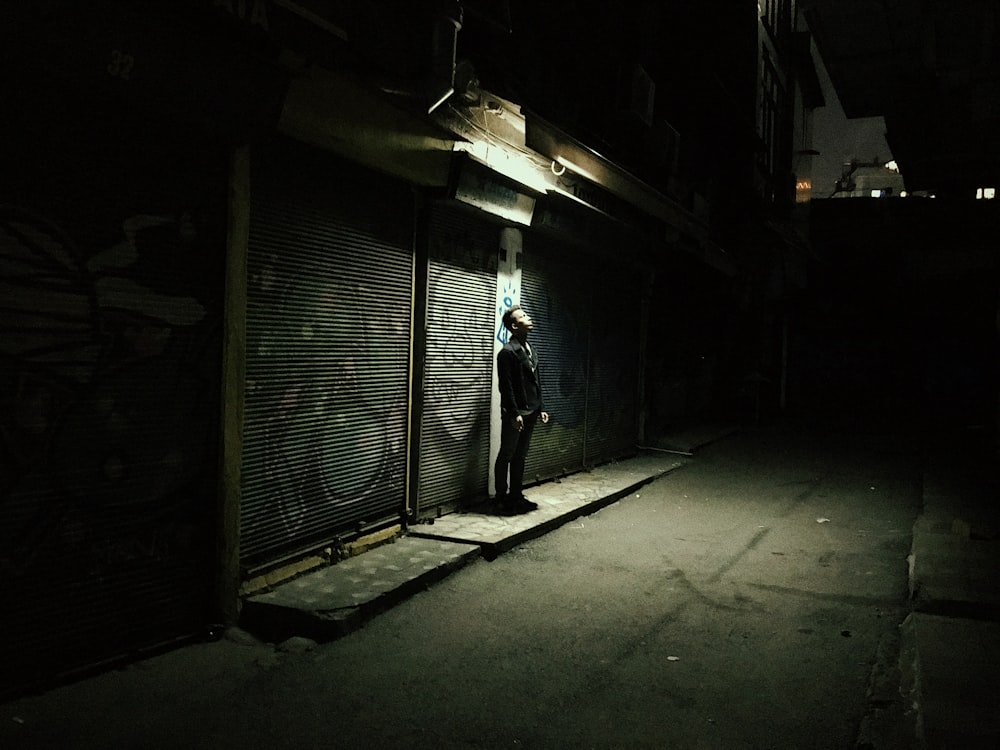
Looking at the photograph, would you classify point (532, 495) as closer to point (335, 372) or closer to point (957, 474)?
point (335, 372)

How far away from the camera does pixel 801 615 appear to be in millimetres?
6082

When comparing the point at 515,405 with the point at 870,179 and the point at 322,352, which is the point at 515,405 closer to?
the point at 322,352

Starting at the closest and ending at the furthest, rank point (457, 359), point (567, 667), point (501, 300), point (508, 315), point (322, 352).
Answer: point (567, 667), point (322, 352), point (457, 359), point (508, 315), point (501, 300)

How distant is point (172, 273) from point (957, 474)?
13.0m

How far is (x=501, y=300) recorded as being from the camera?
9398 mm

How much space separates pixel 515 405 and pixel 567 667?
4.05 m

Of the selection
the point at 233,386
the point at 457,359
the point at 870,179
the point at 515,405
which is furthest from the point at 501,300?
the point at 870,179

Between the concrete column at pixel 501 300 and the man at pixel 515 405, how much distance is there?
29cm

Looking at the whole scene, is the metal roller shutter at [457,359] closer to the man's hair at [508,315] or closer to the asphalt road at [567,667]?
the man's hair at [508,315]

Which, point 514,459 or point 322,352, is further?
point 514,459

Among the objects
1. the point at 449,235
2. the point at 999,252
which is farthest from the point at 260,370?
the point at 999,252

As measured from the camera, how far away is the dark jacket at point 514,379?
873 centimetres

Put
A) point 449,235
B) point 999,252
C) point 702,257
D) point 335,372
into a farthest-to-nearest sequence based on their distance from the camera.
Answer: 1. point 999,252
2. point 702,257
3. point 449,235
4. point 335,372

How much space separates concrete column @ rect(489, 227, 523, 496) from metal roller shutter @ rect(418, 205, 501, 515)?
81 millimetres
